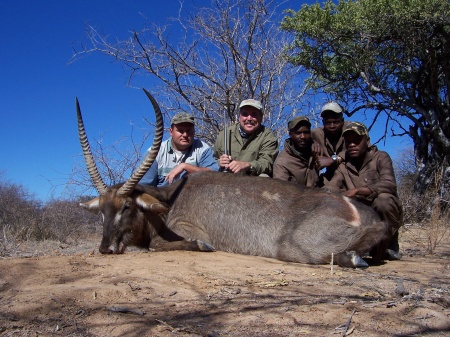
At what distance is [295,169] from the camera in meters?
5.82

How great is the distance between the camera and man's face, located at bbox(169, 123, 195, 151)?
6.05 metres

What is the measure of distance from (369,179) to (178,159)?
241 cm

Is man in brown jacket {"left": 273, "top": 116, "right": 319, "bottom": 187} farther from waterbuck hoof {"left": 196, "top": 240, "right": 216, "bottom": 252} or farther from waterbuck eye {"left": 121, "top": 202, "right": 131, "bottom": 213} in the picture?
waterbuck eye {"left": 121, "top": 202, "right": 131, "bottom": 213}

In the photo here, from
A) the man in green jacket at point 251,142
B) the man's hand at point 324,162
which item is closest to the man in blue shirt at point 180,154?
the man in green jacket at point 251,142

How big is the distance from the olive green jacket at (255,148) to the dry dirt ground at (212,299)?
2.33 metres

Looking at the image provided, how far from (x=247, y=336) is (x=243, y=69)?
811 centimetres

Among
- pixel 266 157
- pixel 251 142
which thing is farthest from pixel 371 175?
pixel 251 142

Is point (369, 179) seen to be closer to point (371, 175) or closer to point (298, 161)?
point (371, 175)

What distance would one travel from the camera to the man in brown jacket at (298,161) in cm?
581

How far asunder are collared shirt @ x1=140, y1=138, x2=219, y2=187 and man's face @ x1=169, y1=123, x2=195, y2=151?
0.37 ft

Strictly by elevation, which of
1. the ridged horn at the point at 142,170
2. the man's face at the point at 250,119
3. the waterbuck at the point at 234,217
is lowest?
the waterbuck at the point at 234,217

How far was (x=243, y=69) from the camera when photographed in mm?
9734

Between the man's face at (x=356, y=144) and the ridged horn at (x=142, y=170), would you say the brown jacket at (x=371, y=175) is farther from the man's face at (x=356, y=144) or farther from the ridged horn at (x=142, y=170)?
the ridged horn at (x=142, y=170)

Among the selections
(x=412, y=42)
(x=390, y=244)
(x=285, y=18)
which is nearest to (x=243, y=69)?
(x=285, y=18)
